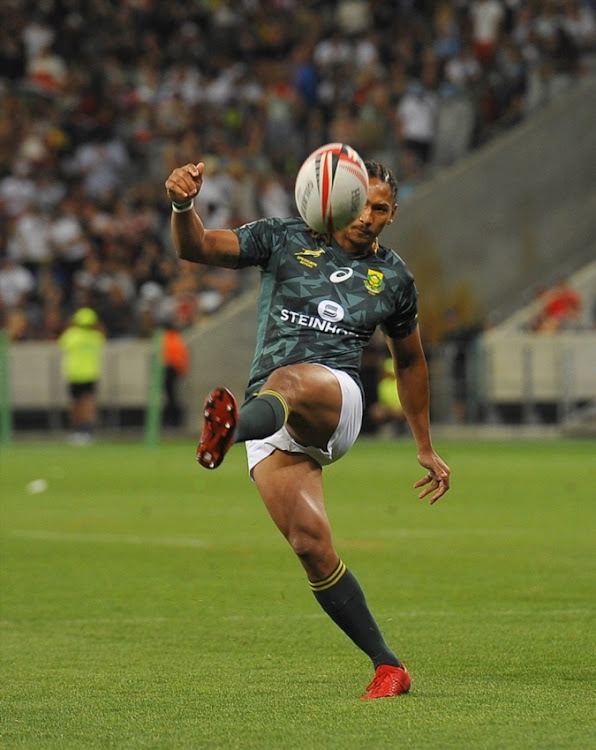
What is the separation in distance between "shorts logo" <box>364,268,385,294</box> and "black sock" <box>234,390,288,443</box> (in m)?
0.74

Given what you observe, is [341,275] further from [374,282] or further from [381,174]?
[381,174]

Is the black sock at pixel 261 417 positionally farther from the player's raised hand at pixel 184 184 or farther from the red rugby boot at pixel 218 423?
the player's raised hand at pixel 184 184

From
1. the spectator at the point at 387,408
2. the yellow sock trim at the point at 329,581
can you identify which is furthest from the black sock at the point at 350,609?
the spectator at the point at 387,408

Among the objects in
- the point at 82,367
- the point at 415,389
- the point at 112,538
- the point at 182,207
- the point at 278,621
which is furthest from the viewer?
the point at 82,367

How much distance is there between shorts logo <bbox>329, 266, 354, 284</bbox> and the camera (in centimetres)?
703

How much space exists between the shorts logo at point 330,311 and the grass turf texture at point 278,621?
5.07 feet

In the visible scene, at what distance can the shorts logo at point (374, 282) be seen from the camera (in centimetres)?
705

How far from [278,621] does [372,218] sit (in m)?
2.95

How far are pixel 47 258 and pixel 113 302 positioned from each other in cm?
172

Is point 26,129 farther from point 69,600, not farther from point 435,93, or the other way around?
point 69,600

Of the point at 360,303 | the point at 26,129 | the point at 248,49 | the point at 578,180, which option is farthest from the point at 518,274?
the point at 360,303

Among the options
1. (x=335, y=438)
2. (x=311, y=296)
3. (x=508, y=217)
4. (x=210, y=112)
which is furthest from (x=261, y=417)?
(x=210, y=112)

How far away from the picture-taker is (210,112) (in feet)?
105

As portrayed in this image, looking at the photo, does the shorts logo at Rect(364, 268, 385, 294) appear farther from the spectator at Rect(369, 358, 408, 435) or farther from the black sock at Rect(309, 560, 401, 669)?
the spectator at Rect(369, 358, 408, 435)
